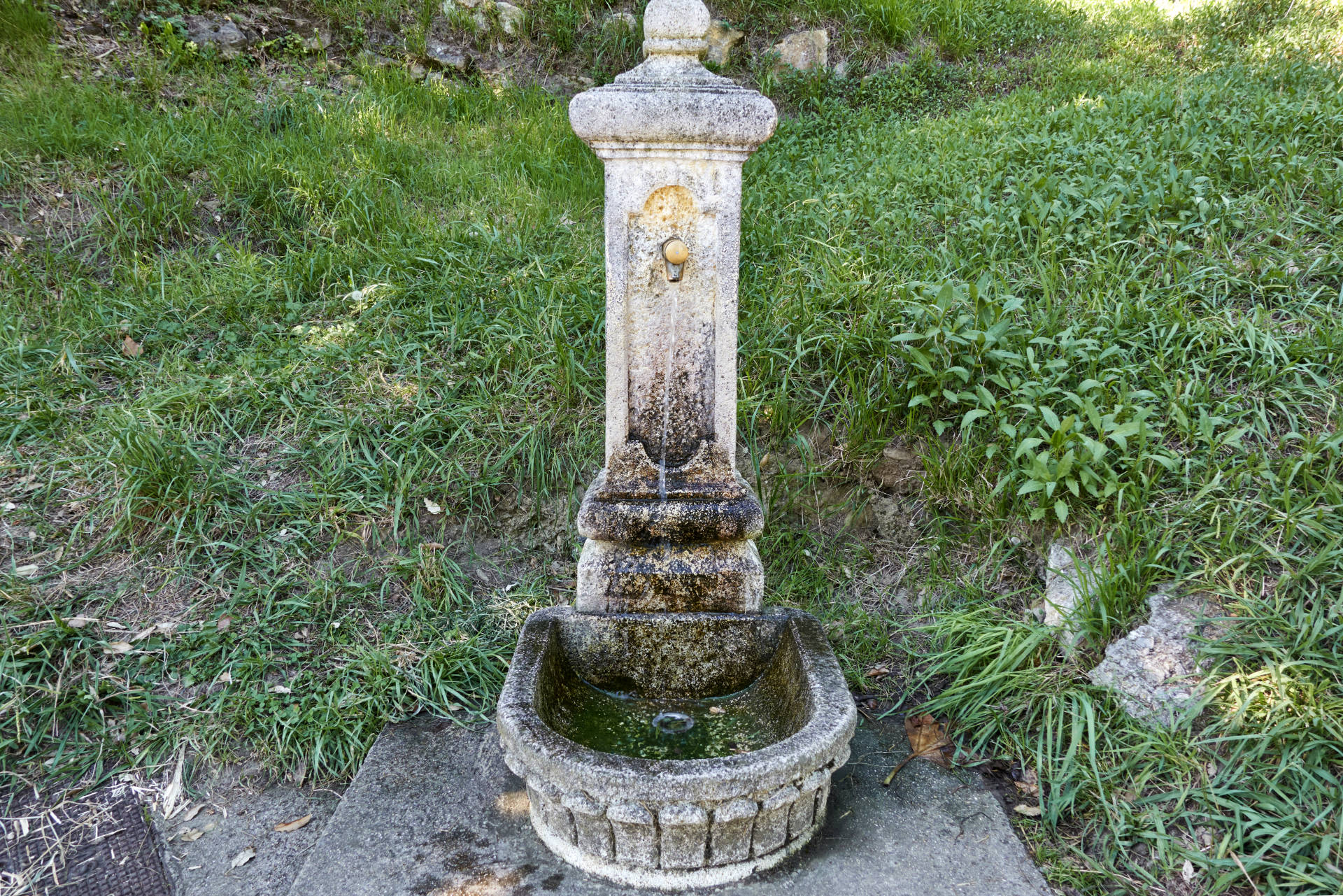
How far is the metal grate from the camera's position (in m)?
2.30

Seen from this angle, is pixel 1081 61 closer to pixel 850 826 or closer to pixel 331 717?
pixel 850 826

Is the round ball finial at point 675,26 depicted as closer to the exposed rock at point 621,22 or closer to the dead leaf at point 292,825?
the dead leaf at point 292,825

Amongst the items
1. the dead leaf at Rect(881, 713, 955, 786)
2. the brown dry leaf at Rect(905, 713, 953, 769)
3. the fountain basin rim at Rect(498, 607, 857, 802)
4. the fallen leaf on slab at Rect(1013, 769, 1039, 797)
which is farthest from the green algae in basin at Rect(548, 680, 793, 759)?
the fallen leaf on slab at Rect(1013, 769, 1039, 797)

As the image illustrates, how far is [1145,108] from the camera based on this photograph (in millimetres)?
4359

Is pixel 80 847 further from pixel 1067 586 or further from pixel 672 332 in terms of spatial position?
pixel 1067 586

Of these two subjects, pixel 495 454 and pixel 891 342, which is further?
pixel 495 454

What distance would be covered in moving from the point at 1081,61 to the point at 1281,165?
2.33 meters

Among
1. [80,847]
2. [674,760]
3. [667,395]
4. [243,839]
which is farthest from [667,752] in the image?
[80,847]

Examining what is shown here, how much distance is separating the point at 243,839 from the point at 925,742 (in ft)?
6.80

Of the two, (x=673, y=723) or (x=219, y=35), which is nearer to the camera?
(x=673, y=723)

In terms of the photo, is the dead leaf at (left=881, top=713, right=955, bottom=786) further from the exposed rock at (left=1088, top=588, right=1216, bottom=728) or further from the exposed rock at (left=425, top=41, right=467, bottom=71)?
the exposed rock at (left=425, top=41, right=467, bottom=71)

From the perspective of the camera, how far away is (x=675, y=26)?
7.03 feet

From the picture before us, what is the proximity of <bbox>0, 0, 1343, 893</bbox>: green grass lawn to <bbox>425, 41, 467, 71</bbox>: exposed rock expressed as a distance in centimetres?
103

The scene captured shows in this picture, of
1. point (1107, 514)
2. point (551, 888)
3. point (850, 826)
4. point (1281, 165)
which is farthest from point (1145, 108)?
point (551, 888)
